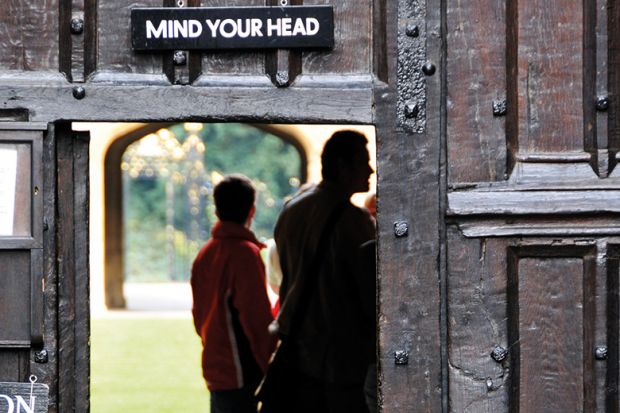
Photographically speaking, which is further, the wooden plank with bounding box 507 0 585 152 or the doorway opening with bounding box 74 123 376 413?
the doorway opening with bounding box 74 123 376 413

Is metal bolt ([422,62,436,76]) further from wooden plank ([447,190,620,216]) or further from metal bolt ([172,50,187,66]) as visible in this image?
metal bolt ([172,50,187,66])

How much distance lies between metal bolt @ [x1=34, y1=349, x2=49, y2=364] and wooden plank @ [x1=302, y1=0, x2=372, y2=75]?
4.05ft

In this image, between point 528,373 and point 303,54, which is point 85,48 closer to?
point 303,54

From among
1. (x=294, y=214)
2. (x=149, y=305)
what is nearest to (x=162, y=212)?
(x=149, y=305)

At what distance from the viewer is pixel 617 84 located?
152 inches

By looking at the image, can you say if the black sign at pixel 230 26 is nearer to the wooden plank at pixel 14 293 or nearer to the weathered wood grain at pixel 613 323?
the wooden plank at pixel 14 293

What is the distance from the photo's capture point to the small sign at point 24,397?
3814mm

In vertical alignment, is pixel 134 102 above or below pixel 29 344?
above

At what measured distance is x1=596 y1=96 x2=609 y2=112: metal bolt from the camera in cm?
386

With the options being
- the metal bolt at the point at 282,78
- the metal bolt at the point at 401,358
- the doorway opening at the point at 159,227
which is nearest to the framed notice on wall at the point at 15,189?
the metal bolt at the point at 282,78

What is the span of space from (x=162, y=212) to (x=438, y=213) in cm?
2753

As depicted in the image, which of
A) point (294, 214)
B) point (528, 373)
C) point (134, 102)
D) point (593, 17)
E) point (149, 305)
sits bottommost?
point (149, 305)

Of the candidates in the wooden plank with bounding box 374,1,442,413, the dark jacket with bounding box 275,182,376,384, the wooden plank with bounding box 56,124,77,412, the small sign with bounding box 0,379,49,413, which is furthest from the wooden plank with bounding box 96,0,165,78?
the dark jacket with bounding box 275,182,376,384

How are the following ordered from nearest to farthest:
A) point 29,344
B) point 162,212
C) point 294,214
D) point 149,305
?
point 29,344 < point 294,214 < point 149,305 < point 162,212
